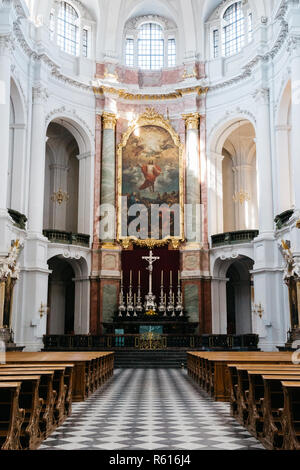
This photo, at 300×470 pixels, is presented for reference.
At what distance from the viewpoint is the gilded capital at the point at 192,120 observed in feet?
95.3

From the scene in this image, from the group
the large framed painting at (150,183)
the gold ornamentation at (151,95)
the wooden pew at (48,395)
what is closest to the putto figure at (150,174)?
the large framed painting at (150,183)

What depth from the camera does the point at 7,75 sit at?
20.8 m

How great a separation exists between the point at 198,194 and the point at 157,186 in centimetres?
229

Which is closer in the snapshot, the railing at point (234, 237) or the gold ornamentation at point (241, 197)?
the railing at point (234, 237)

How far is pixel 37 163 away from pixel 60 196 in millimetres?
4542

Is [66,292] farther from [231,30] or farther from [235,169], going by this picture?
[231,30]

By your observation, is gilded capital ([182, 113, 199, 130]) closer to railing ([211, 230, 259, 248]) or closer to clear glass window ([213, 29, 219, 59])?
clear glass window ([213, 29, 219, 59])

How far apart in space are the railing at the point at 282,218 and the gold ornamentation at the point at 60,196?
11523mm

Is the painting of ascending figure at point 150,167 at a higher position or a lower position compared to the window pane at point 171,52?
lower

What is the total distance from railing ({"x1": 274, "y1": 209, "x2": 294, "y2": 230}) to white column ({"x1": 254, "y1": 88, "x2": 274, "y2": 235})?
85cm

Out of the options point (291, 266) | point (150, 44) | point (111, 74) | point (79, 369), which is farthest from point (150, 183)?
point (79, 369)

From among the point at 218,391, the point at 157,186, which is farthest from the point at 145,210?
the point at 218,391

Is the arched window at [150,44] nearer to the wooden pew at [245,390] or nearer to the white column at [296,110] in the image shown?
the white column at [296,110]

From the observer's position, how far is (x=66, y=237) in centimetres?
2689
